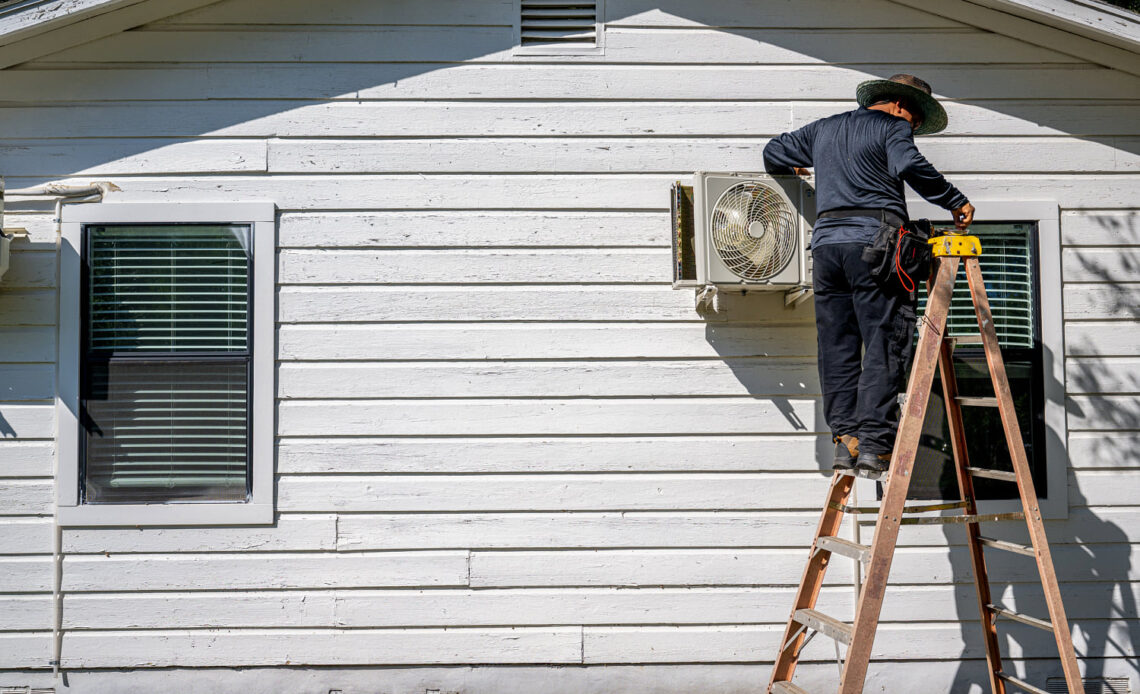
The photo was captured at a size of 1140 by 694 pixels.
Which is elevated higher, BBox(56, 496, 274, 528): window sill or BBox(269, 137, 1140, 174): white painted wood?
BBox(269, 137, 1140, 174): white painted wood

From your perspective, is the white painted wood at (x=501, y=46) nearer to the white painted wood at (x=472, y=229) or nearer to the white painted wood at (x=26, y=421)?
the white painted wood at (x=472, y=229)

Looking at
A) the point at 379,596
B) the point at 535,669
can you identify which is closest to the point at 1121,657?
the point at 535,669

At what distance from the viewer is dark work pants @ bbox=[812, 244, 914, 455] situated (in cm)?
358

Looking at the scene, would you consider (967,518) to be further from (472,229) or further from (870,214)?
(472,229)

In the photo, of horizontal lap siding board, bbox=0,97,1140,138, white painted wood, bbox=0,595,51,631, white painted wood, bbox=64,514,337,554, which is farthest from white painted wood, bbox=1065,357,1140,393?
white painted wood, bbox=0,595,51,631

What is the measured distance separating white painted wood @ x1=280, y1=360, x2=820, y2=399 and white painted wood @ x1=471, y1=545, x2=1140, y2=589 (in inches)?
28.8

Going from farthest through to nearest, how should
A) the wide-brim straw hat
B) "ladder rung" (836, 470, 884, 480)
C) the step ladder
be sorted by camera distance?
the wide-brim straw hat
"ladder rung" (836, 470, 884, 480)
the step ladder

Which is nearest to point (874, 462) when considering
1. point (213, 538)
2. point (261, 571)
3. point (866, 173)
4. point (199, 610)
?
point (866, 173)

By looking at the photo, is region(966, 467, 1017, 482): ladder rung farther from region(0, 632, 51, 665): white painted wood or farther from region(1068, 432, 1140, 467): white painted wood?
region(0, 632, 51, 665): white painted wood

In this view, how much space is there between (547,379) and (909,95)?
1.99 meters

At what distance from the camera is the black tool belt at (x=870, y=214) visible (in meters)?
3.68

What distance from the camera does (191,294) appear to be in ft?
13.8

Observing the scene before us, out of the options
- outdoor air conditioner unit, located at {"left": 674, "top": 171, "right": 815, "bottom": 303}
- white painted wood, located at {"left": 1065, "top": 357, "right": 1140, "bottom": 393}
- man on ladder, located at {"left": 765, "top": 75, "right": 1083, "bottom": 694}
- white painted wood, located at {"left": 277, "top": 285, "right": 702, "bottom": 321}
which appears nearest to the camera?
man on ladder, located at {"left": 765, "top": 75, "right": 1083, "bottom": 694}

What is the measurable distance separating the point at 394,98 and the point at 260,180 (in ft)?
2.39
